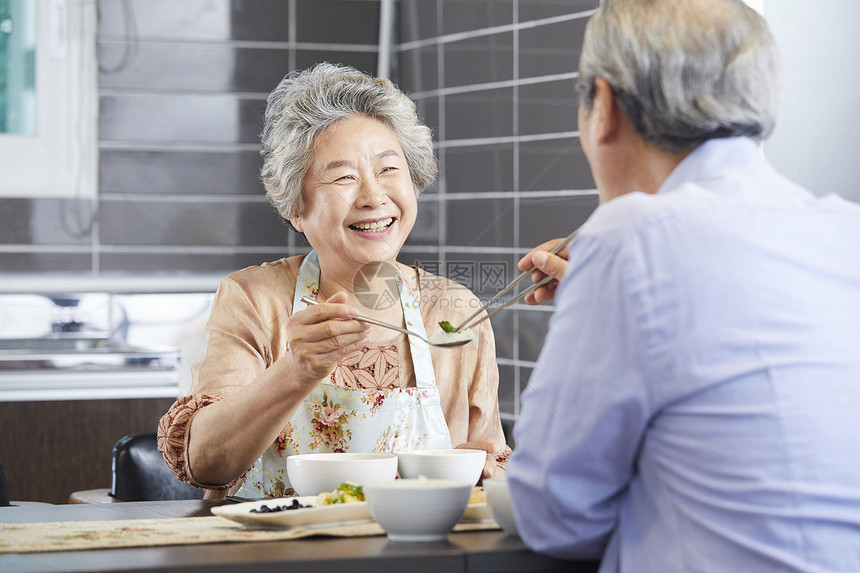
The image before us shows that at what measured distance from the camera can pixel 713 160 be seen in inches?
37.0

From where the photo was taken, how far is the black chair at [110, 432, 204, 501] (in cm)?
180

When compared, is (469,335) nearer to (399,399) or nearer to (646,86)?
(399,399)

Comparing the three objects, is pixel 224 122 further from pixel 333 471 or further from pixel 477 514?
pixel 477 514

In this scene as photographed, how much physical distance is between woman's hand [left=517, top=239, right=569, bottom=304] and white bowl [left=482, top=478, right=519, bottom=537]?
42cm

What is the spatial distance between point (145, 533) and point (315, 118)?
894 mm

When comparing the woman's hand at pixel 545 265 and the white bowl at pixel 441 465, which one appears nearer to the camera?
the white bowl at pixel 441 465

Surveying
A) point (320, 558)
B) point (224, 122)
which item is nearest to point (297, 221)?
point (320, 558)

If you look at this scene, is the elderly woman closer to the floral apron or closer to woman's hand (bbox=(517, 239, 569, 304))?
the floral apron

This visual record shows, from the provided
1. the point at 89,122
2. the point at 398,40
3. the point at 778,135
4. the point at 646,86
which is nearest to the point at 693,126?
the point at 646,86

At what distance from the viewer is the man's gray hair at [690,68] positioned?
0.91 metres

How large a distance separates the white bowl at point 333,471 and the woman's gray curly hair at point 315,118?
699 mm

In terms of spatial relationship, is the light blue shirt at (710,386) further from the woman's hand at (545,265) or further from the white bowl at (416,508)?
the woman's hand at (545,265)

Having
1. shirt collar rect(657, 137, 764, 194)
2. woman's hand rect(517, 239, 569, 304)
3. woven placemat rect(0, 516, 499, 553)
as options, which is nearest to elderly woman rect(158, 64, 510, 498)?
woman's hand rect(517, 239, 569, 304)

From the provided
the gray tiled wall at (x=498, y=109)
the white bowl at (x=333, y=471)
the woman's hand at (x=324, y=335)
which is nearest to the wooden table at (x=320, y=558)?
the white bowl at (x=333, y=471)
